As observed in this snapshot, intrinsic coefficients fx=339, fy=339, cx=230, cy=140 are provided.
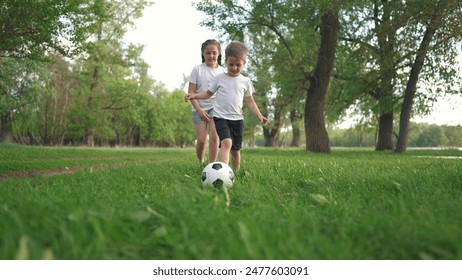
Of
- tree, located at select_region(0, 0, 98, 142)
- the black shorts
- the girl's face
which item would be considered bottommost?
the black shorts

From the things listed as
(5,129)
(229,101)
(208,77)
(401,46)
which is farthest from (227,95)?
(5,129)

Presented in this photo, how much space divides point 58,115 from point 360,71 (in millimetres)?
34715

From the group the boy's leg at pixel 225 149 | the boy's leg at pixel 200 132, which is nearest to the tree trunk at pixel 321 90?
the boy's leg at pixel 200 132

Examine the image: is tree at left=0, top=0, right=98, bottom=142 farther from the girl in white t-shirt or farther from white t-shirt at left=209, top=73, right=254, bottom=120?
white t-shirt at left=209, top=73, right=254, bottom=120

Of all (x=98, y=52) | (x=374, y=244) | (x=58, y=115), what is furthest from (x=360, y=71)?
(x=58, y=115)

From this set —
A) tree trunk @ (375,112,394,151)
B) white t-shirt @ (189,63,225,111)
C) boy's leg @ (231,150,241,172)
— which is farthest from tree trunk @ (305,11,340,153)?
boy's leg @ (231,150,241,172)

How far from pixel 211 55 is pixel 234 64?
1.37 m

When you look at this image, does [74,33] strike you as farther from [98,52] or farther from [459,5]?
[98,52]

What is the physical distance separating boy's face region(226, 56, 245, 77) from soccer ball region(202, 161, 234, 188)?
1.85 metres

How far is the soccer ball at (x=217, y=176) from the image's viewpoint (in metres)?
4.07

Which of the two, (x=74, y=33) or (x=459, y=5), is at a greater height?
(x=459, y=5)

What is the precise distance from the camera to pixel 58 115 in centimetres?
4034

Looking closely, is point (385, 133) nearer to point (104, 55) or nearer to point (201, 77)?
point (201, 77)

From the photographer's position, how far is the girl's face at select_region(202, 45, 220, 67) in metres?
6.50
